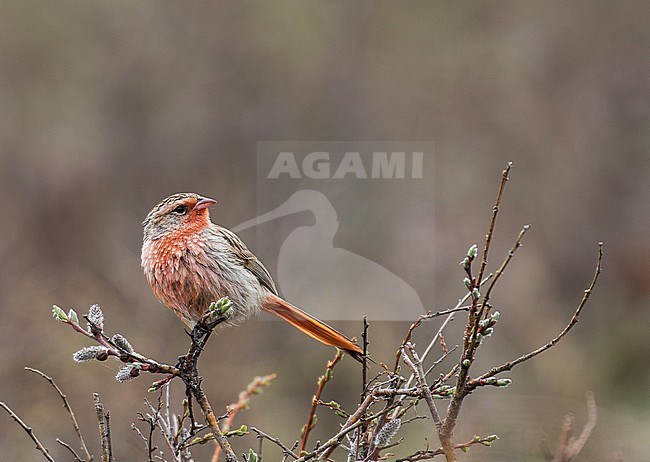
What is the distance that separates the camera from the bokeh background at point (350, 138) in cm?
1067

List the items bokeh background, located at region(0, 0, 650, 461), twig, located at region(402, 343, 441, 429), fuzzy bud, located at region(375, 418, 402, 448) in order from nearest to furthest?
twig, located at region(402, 343, 441, 429) < fuzzy bud, located at region(375, 418, 402, 448) < bokeh background, located at region(0, 0, 650, 461)

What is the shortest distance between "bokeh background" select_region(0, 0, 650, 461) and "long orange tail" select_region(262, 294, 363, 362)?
532 centimetres

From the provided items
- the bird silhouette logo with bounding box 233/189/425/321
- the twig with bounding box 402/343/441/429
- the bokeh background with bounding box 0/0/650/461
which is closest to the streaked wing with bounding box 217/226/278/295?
the twig with bounding box 402/343/441/429

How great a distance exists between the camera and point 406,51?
15914 millimetres

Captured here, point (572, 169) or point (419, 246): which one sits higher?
point (572, 169)

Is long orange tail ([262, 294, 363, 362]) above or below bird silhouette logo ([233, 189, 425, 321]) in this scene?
below

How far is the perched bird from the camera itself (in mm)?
3633

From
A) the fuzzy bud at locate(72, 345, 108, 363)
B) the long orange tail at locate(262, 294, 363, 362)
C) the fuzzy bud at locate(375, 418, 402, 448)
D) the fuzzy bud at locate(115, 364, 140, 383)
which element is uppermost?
the long orange tail at locate(262, 294, 363, 362)

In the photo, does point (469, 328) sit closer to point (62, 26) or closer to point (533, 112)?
point (533, 112)

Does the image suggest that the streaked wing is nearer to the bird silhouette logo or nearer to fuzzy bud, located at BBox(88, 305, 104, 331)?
fuzzy bud, located at BBox(88, 305, 104, 331)

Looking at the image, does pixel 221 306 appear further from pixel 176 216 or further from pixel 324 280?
pixel 324 280

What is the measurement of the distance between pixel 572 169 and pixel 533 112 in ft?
3.69

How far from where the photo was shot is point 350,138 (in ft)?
43.5

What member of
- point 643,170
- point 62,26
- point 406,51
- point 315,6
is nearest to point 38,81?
point 62,26
